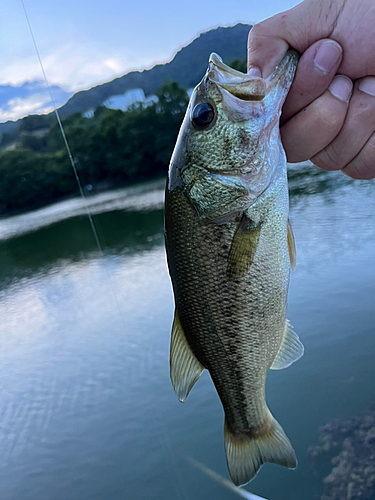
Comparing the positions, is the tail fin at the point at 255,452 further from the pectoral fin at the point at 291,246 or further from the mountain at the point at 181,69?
the mountain at the point at 181,69

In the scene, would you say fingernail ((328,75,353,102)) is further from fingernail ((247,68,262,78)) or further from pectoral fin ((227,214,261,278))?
pectoral fin ((227,214,261,278))

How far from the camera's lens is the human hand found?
139cm

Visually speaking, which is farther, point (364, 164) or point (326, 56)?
point (364, 164)

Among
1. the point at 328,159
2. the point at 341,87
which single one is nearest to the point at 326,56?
the point at 341,87

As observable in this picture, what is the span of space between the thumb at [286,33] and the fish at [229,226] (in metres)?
0.06

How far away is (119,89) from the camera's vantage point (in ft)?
147

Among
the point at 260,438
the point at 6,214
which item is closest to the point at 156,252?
the point at 260,438

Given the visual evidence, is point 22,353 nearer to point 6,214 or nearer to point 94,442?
point 94,442

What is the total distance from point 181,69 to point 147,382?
45205mm

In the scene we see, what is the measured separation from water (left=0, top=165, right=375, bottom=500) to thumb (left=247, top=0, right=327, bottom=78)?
486cm

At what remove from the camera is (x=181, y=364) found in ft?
5.32

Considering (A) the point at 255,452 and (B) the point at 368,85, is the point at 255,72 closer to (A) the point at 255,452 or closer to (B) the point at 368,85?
(B) the point at 368,85

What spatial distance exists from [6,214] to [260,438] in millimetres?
33423

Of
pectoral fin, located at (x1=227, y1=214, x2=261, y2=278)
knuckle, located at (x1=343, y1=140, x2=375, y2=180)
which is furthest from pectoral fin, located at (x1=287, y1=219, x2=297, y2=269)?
knuckle, located at (x1=343, y1=140, x2=375, y2=180)
